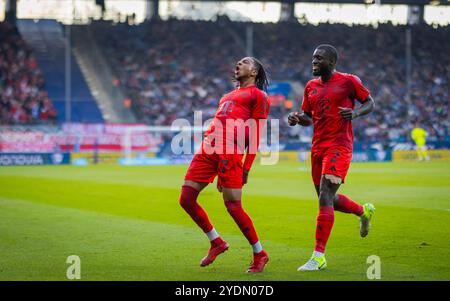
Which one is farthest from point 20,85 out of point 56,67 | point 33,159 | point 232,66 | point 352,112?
point 352,112

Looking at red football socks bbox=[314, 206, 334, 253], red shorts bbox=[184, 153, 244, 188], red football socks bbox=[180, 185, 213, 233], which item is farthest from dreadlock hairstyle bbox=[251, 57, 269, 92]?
red football socks bbox=[314, 206, 334, 253]

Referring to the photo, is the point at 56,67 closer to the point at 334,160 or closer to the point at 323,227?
the point at 334,160

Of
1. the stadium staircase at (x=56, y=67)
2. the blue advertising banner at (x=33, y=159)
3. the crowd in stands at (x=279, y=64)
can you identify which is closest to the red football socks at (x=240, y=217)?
the blue advertising banner at (x=33, y=159)

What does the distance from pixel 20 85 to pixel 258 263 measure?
39553 millimetres

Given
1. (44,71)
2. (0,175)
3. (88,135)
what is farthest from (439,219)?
(44,71)

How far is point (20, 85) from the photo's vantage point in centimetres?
4641

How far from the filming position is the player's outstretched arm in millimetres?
9672

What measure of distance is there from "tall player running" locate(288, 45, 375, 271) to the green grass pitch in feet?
2.98

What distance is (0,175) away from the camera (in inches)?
1217

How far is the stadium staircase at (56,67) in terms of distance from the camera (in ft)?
159

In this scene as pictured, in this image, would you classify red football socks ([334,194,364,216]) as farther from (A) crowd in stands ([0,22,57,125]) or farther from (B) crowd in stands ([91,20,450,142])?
(B) crowd in stands ([91,20,450,142])

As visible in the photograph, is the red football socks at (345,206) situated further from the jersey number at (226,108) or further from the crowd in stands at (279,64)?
the crowd in stands at (279,64)

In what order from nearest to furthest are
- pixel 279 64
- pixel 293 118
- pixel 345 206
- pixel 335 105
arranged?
pixel 335 105 → pixel 293 118 → pixel 345 206 → pixel 279 64
